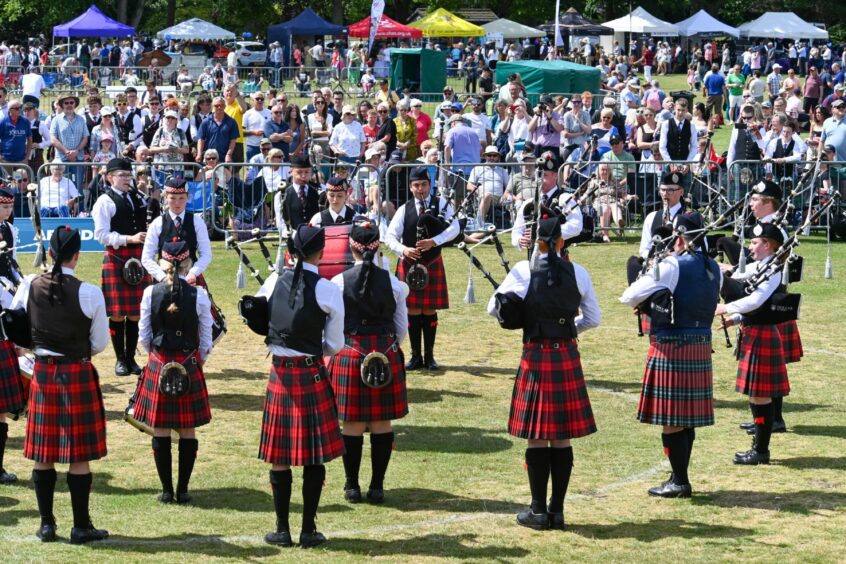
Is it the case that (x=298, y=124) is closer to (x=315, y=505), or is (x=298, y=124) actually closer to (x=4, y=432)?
(x=4, y=432)

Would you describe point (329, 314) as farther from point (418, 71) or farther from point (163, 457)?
point (418, 71)

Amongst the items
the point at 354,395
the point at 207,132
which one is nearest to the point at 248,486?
the point at 354,395

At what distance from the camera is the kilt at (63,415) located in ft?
23.5

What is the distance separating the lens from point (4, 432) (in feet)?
27.1

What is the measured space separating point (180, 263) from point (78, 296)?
0.85 meters

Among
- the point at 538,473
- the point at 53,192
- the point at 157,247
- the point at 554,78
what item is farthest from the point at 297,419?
the point at 554,78

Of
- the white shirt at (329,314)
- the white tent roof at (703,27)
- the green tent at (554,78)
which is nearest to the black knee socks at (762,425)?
the white shirt at (329,314)

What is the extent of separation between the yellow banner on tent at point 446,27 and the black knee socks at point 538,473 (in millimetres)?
35715

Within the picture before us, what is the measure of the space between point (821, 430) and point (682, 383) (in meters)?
2.15

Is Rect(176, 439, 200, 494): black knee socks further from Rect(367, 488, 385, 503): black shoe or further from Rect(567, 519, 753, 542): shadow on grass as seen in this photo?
Rect(567, 519, 753, 542): shadow on grass

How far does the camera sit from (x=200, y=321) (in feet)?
25.8

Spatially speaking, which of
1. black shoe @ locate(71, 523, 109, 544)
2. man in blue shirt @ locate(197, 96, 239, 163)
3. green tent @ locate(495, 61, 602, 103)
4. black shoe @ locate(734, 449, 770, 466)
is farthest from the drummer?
green tent @ locate(495, 61, 602, 103)

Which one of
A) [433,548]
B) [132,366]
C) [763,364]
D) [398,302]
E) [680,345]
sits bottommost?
[433,548]

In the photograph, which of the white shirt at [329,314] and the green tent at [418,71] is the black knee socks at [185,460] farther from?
the green tent at [418,71]
